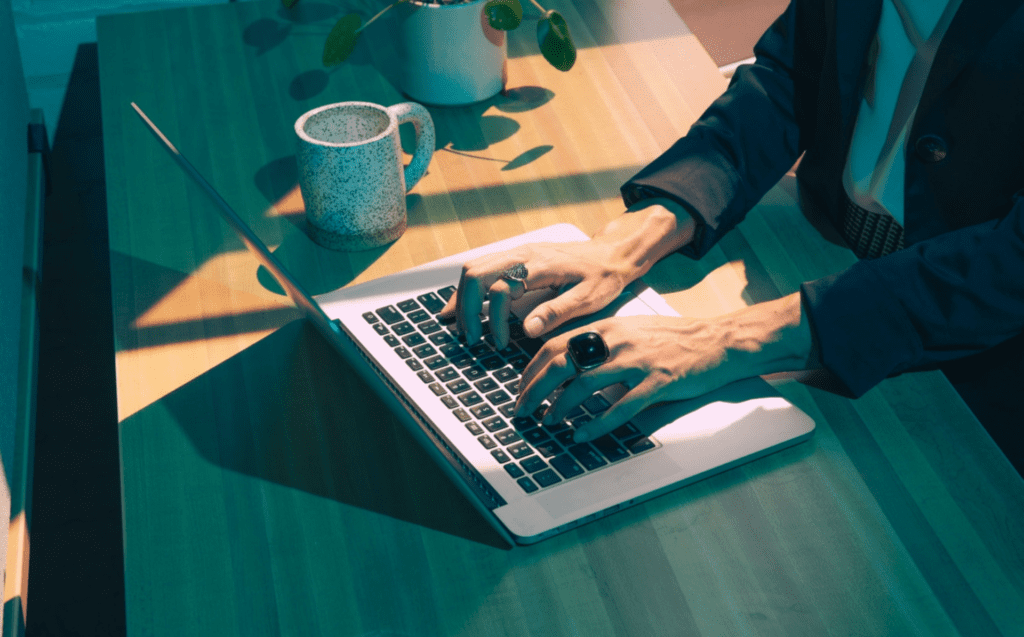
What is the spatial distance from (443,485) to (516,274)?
9.3 inches

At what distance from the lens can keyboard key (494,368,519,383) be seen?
2.63 ft

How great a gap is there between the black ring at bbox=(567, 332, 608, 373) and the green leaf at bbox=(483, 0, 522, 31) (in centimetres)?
48

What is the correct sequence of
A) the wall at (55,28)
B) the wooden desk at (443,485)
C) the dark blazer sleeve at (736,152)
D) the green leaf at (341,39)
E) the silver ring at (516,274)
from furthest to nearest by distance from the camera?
the wall at (55,28), the green leaf at (341,39), the dark blazer sleeve at (736,152), the silver ring at (516,274), the wooden desk at (443,485)

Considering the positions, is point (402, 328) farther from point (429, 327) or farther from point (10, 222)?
point (10, 222)

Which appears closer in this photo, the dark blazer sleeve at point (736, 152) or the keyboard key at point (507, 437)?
the keyboard key at point (507, 437)

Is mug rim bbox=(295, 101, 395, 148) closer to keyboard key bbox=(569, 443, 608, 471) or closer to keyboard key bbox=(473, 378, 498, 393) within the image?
keyboard key bbox=(473, 378, 498, 393)

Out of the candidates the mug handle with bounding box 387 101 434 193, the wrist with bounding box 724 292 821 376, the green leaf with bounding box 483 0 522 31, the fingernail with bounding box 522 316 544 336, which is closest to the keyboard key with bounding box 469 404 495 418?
the fingernail with bounding box 522 316 544 336

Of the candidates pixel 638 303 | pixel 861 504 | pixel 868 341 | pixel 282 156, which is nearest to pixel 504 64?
pixel 282 156

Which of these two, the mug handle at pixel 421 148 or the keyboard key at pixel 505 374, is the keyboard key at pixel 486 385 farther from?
the mug handle at pixel 421 148

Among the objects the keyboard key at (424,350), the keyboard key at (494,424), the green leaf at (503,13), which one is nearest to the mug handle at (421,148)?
the green leaf at (503,13)

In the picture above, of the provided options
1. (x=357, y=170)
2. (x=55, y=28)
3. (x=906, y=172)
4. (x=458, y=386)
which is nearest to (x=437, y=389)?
(x=458, y=386)

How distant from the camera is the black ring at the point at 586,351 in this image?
0.76 metres

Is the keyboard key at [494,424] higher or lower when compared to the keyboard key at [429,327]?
higher

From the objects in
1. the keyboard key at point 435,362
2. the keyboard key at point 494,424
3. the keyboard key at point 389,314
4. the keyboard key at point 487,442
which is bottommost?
the keyboard key at point 389,314
